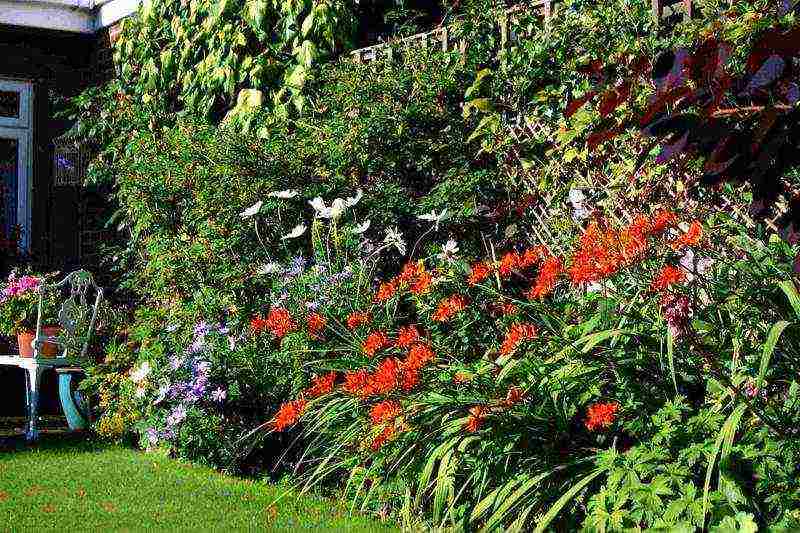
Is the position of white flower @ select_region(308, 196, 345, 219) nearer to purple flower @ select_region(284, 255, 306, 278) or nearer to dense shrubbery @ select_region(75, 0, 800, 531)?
dense shrubbery @ select_region(75, 0, 800, 531)

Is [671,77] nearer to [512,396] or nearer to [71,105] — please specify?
[512,396]

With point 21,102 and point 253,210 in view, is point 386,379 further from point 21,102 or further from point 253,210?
point 21,102

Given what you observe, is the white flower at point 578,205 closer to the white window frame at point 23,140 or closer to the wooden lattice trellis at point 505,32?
the wooden lattice trellis at point 505,32

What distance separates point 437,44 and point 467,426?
255 centimetres

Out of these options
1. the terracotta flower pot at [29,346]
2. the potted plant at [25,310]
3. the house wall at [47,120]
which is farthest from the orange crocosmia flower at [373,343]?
the house wall at [47,120]

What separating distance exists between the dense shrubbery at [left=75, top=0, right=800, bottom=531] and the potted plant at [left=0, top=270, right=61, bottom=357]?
0.55 metres

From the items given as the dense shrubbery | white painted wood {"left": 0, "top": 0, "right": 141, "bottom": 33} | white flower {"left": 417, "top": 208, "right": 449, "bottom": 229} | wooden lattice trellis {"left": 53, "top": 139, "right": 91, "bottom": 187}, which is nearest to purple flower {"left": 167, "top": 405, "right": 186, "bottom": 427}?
the dense shrubbery

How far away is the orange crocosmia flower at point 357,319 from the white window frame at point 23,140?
4.95 m

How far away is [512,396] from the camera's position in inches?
143

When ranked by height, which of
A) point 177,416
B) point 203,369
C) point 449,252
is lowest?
point 177,416

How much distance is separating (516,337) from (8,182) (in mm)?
6449

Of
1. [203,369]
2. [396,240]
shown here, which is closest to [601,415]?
[396,240]

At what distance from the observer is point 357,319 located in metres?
4.44

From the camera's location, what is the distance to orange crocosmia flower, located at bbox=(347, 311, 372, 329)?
4.41m
